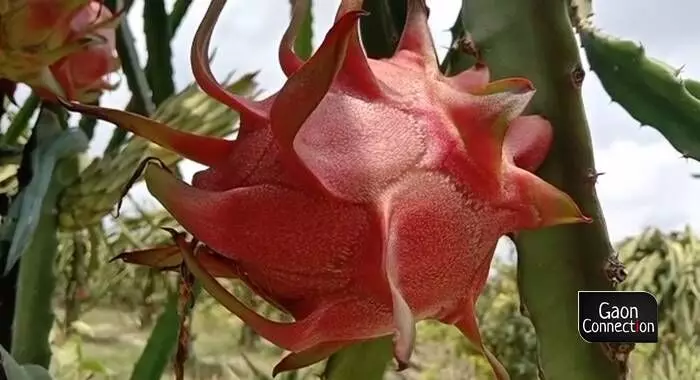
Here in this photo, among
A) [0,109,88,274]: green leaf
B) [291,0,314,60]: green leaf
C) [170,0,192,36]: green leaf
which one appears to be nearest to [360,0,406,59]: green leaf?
[291,0,314,60]: green leaf

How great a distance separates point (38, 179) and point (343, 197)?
1.21ft

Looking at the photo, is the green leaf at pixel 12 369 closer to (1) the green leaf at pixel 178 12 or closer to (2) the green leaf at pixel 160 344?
(2) the green leaf at pixel 160 344

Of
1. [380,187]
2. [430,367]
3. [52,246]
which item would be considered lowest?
[430,367]

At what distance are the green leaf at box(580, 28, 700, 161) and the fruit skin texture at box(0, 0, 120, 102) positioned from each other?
0.28m

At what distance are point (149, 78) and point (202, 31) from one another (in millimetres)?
435

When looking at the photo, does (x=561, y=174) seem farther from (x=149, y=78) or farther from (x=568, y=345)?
(x=149, y=78)

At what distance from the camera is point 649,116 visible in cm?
57

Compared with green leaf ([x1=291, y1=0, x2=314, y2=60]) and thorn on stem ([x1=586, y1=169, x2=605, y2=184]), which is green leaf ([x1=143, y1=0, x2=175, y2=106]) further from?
thorn on stem ([x1=586, y1=169, x2=605, y2=184])

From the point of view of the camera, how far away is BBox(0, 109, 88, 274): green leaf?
61 cm

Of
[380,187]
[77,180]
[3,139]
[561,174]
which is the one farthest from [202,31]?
[3,139]

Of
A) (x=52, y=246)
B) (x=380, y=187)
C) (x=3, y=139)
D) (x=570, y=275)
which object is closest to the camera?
(x=380, y=187)

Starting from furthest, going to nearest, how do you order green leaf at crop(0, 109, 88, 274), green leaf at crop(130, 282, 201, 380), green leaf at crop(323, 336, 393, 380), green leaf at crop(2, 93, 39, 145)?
green leaf at crop(2, 93, 39, 145), green leaf at crop(130, 282, 201, 380), green leaf at crop(0, 109, 88, 274), green leaf at crop(323, 336, 393, 380)

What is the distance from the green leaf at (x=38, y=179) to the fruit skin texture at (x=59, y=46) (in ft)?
0.10

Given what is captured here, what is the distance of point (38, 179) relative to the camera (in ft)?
2.13
